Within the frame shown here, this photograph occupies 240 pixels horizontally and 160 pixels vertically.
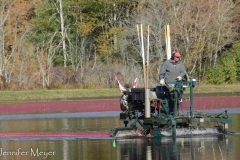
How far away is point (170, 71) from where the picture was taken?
63.7ft

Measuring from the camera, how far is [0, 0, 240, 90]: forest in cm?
5181

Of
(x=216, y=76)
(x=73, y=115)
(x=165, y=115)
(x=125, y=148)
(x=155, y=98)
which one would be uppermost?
(x=216, y=76)

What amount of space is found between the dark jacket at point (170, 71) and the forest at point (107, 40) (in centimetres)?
2865

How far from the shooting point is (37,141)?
19234 millimetres

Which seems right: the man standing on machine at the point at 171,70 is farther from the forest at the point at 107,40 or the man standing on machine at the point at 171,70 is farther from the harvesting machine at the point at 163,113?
the forest at the point at 107,40

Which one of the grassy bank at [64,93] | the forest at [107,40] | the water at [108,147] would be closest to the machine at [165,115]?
the water at [108,147]

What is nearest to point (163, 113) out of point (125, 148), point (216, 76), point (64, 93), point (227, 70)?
point (125, 148)

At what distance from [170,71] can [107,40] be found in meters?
45.6

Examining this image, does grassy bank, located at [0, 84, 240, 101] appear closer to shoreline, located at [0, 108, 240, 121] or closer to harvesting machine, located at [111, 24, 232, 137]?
shoreline, located at [0, 108, 240, 121]

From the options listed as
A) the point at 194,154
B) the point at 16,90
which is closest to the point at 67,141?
the point at 194,154

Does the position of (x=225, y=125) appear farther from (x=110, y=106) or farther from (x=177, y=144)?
(x=110, y=106)

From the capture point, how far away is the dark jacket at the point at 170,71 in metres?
19.4

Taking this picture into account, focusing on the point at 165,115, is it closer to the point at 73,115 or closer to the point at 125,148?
the point at 125,148

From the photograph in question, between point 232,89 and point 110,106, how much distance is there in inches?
526
